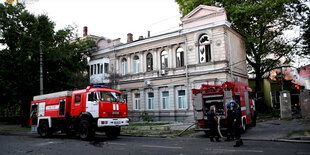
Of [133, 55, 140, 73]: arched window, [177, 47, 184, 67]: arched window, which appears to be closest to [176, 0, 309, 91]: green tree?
[177, 47, 184, 67]: arched window

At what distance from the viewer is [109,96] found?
48.5 feet

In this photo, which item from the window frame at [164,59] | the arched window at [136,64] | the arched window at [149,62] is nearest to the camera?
the window frame at [164,59]

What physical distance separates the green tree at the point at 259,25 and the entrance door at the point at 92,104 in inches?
716

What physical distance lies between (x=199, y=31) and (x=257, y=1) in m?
8.46

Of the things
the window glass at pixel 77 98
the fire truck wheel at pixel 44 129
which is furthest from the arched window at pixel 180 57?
the fire truck wheel at pixel 44 129

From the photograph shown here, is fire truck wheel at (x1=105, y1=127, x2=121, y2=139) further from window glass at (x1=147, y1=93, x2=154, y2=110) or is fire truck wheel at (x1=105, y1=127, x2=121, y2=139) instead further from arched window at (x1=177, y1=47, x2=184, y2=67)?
arched window at (x1=177, y1=47, x2=184, y2=67)

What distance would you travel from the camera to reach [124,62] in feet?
98.3

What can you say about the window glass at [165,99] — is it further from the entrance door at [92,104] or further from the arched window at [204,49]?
the entrance door at [92,104]

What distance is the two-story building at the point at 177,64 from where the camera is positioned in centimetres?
2320

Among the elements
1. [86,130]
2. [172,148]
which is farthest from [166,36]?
[172,148]

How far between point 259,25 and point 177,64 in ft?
32.6

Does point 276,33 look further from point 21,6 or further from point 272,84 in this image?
point 21,6

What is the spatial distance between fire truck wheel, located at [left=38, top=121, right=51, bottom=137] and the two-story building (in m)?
11.2

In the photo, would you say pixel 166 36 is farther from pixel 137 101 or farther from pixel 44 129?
pixel 44 129
